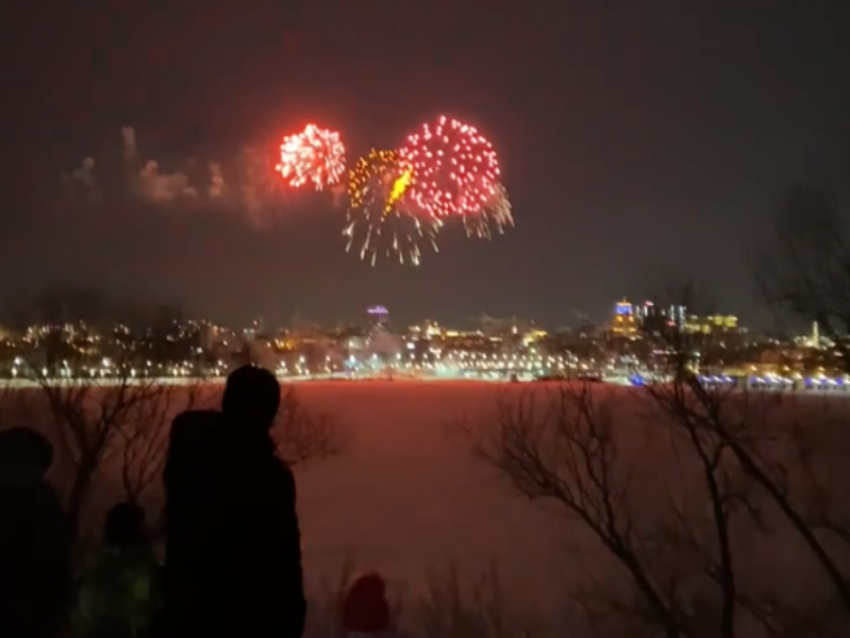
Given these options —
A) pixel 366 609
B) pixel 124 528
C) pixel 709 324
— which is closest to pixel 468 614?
pixel 709 324

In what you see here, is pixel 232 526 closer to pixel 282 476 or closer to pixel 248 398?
pixel 282 476

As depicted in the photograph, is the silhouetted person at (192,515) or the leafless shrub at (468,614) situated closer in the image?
the silhouetted person at (192,515)

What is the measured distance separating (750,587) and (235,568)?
564 inches

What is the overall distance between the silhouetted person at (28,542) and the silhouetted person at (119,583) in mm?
529

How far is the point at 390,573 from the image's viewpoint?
18.6 meters

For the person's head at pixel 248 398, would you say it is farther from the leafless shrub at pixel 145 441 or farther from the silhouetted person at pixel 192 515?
the leafless shrub at pixel 145 441

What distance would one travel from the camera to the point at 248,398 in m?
2.79

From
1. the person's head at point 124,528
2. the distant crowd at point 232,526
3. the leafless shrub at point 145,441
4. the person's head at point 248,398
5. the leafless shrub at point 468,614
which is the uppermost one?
the person's head at point 248,398

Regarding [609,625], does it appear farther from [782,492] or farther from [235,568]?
[235,568]

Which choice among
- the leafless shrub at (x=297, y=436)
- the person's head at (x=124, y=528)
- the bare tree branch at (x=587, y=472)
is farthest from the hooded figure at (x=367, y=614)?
the leafless shrub at (x=297, y=436)

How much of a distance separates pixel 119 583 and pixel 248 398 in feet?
4.76

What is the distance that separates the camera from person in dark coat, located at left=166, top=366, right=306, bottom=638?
2670mm

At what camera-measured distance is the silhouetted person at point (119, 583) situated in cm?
383

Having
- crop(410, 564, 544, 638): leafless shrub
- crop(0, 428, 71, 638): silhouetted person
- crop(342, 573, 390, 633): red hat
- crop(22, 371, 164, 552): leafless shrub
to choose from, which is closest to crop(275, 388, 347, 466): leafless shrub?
crop(22, 371, 164, 552): leafless shrub
